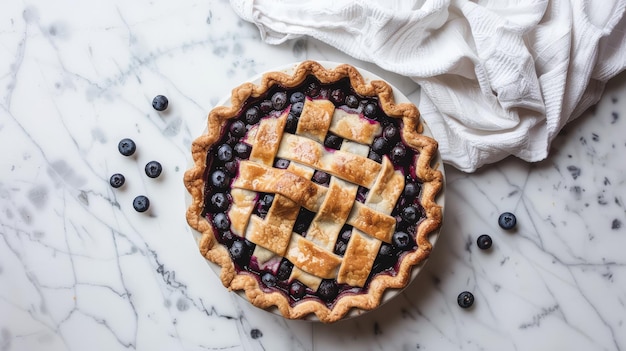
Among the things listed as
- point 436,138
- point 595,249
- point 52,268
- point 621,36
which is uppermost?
point 621,36

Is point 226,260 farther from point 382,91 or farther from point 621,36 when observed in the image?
point 621,36

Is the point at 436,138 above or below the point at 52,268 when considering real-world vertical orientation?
above

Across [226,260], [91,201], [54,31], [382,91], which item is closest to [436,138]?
[382,91]

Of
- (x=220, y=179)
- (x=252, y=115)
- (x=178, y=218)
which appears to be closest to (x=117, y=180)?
(x=178, y=218)

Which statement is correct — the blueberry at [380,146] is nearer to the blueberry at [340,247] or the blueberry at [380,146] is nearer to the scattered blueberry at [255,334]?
the blueberry at [340,247]

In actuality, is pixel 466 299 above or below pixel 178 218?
below

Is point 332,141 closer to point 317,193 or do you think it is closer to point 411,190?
point 317,193
